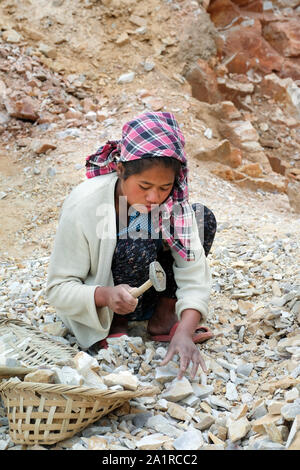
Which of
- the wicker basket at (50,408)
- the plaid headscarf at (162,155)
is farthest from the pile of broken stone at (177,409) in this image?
the plaid headscarf at (162,155)

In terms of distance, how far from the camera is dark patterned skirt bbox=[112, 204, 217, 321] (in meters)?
2.16

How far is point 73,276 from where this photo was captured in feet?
7.04

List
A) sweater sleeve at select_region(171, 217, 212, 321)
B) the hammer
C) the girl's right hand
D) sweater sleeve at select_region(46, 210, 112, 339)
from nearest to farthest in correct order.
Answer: the hammer → the girl's right hand → sweater sleeve at select_region(46, 210, 112, 339) → sweater sleeve at select_region(171, 217, 212, 321)

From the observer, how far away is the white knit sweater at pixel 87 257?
208 centimetres

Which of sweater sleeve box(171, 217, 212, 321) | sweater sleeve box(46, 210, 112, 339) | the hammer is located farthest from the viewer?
sweater sleeve box(171, 217, 212, 321)

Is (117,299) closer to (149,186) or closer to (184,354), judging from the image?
(184,354)

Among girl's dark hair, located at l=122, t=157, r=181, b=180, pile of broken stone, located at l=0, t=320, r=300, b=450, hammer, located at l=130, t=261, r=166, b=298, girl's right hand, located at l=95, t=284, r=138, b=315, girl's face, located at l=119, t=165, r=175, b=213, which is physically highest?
girl's dark hair, located at l=122, t=157, r=181, b=180

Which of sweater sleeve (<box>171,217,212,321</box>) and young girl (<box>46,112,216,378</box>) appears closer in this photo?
young girl (<box>46,112,216,378</box>)

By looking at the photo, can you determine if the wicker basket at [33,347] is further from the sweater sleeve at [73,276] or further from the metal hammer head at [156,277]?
the metal hammer head at [156,277]

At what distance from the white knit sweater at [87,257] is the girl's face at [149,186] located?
114 millimetres

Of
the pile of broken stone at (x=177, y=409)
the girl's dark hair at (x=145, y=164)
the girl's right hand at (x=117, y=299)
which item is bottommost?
the pile of broken stone at (x=177, y=409)

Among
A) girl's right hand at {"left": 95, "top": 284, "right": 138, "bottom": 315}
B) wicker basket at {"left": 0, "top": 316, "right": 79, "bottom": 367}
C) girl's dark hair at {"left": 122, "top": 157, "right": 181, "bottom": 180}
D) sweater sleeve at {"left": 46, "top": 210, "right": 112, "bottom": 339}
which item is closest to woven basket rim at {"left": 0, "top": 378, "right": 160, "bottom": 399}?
wicker basket at {"left": 0, "top": 316, "right": 79, "bottom": 367}

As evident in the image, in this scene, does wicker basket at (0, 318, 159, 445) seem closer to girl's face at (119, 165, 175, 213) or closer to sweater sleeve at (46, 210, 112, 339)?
sweater sleeve at (46, 210, 112, 339)

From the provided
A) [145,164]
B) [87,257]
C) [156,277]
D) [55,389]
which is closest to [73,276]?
[87,257]
